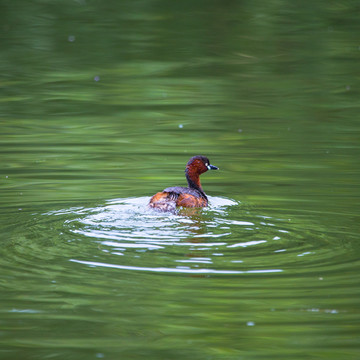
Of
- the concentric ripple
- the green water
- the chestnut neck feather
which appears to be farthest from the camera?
the chestnut neck feather

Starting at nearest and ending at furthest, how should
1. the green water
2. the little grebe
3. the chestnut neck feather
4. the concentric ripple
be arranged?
the green water
the concentric ripple
the little grebe
the chestnut neck feather

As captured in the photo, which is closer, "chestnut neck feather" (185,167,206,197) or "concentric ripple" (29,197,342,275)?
"concentric ripple" (29,197,342,275)

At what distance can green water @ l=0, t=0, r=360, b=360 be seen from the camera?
4.65 meters

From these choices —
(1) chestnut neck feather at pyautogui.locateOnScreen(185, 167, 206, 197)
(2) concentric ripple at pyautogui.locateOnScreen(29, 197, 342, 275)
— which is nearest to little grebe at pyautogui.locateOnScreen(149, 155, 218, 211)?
(1) chestnut neck feather at pyautogui.locateOnScreen(185, 167, 206, 197)

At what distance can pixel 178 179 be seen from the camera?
29.2 feet

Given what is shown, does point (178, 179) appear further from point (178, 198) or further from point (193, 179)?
point (178, 198)

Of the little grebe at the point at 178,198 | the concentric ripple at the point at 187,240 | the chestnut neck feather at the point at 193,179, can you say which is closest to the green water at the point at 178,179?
the concentric ripple at the point at 187,240

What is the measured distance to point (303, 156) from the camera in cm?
975

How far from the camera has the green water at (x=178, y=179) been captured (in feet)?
15.3

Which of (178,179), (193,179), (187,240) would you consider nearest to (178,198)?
(193,179)

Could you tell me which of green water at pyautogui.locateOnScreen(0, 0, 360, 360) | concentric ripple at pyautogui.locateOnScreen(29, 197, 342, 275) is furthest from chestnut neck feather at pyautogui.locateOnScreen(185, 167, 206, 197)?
concentric ripple at pyautogui.locateOnScreen(29, 197, 342, 275)

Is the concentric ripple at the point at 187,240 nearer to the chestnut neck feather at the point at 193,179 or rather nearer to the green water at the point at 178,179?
the green water at the point at 178,179

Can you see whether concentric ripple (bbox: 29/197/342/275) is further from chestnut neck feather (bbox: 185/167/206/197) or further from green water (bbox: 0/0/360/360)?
chestnut neck feather (bbox: 185/167/206/197)

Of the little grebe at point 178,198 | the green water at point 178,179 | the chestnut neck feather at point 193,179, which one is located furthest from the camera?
the chestnut neck feather at point 193,179
